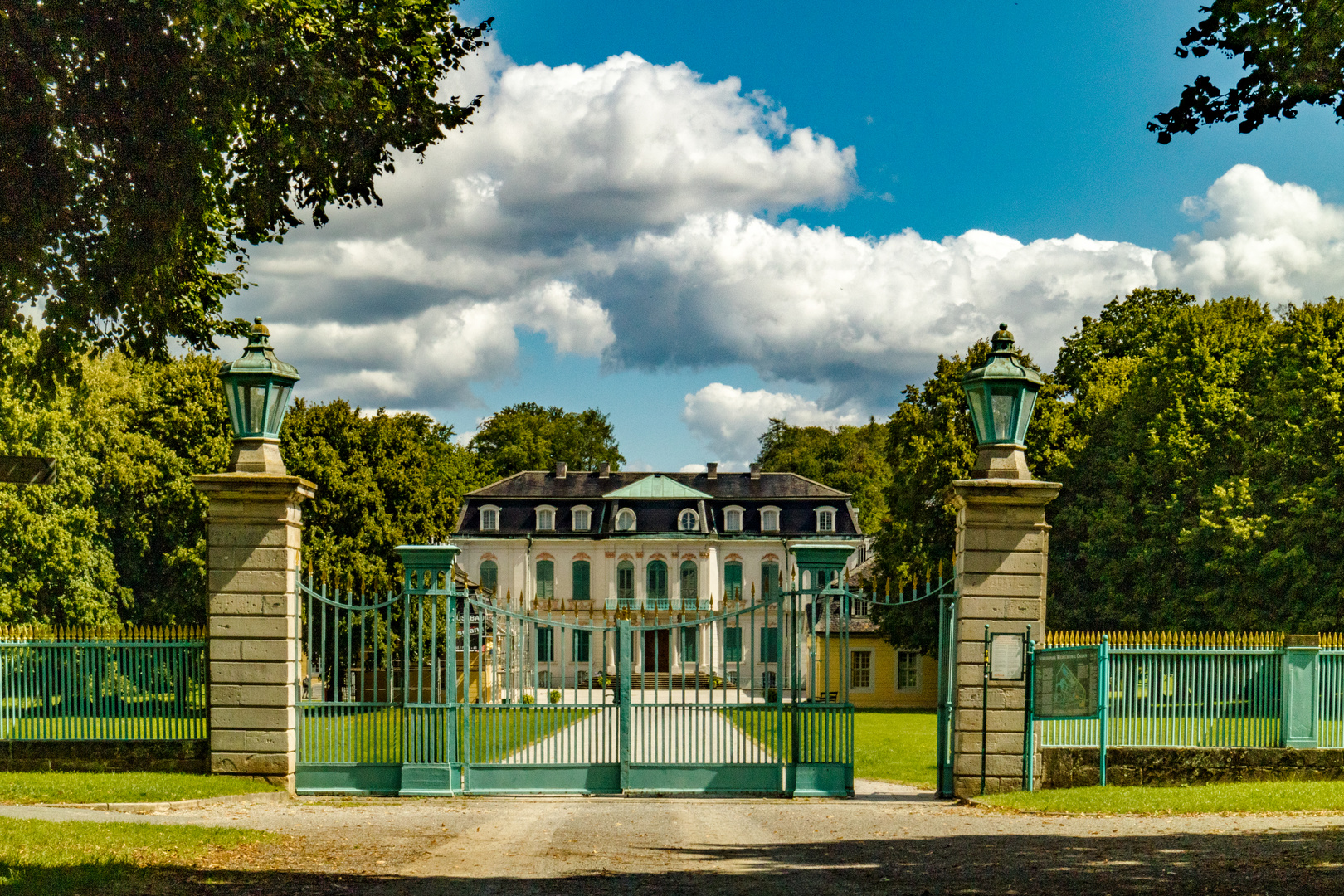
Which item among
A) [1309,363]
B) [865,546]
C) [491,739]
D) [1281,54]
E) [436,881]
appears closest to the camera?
[1281,54]

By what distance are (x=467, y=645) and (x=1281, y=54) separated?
8416 millimetres

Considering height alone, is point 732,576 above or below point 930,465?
below

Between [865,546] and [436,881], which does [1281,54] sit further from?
[865,546]

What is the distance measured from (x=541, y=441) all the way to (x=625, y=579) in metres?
17.7

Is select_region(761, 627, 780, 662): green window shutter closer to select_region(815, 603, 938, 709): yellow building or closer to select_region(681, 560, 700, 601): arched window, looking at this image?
select_region(815, 603, 938, 709): yellow building

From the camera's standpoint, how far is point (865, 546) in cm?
5525

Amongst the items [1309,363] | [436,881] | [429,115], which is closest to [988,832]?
[436,881]

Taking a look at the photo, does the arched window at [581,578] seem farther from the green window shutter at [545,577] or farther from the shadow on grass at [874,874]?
the shadow on grass at [874,874]

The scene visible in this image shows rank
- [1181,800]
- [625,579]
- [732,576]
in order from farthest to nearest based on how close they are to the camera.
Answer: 1. [732,576]
2. [625,579]
3. [1181,800]

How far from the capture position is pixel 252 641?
12.3 m

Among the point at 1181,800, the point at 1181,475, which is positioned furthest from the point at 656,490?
the point at 1181,800

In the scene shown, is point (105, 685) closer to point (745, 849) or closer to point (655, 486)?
point (745, 849)

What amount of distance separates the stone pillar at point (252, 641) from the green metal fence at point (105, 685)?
0.32m

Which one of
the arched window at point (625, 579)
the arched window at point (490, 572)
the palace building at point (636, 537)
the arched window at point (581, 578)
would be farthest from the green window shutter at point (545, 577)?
the arched window at point (625, 579)
